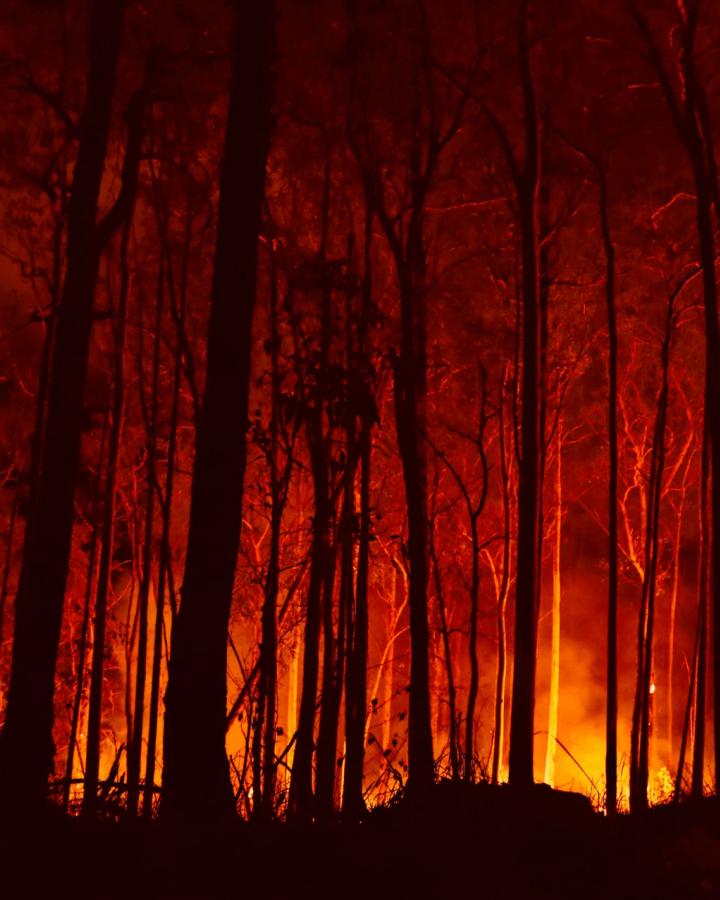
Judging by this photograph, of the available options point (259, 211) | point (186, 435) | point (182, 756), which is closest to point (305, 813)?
point (182, 756)

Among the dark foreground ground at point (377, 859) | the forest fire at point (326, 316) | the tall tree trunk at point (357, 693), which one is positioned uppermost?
the forest fire at point (326, 316)

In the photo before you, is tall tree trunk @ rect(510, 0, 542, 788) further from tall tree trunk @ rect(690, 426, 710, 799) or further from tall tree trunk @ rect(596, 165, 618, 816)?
tall tree trunk @ rect(690, 426, 710, 799)

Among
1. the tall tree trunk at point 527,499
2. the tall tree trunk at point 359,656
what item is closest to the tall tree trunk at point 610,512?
the tall tree trunk at point 527,499

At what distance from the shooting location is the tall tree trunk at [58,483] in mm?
4652

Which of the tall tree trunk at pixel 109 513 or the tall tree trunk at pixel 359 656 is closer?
the tall tree trunk at pixel 359 656

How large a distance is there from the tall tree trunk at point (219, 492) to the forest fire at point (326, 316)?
0.01 m

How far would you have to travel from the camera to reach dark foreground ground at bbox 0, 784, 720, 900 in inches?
129

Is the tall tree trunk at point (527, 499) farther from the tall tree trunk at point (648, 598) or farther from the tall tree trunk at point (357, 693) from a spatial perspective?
the tall tree trunk at point (357, 693)

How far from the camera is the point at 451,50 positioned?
7543 mm

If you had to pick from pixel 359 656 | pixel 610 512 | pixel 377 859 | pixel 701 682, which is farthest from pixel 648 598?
pixel 377 859

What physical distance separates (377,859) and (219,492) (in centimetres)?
165

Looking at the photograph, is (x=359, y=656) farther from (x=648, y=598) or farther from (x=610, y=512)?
(x=648, y=598)

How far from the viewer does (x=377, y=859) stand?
3.51 m

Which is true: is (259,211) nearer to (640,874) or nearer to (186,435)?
(640,874)
